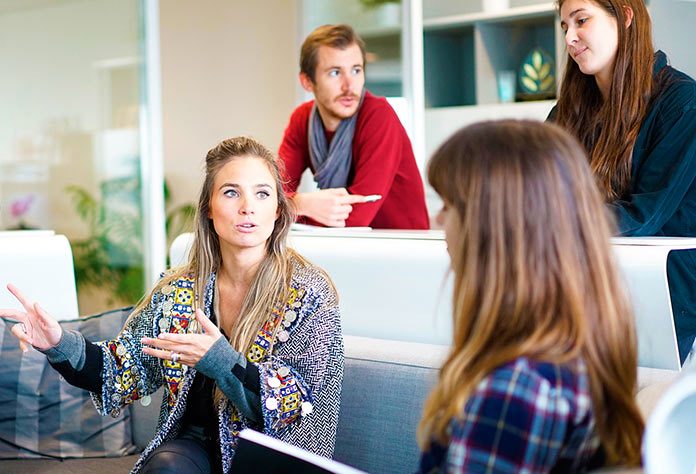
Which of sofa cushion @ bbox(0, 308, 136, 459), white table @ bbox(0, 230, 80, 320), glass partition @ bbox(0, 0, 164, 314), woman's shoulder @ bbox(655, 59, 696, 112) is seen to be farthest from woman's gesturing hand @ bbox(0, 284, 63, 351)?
glass partition @ bbox(0, 0, 164, 314)

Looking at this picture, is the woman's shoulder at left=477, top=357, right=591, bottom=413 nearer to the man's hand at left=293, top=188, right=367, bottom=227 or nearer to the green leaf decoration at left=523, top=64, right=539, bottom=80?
the man's hand at left=293, top=188, right=367, bottom=227

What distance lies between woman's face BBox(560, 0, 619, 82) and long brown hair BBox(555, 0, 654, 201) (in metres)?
0.01

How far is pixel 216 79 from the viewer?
17.8 ft

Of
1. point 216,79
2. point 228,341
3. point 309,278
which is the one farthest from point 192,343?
point 216,79

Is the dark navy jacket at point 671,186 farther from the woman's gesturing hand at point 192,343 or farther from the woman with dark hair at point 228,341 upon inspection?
the woman's gesturing hand at point 192,343

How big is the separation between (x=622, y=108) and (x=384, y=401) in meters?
0.75

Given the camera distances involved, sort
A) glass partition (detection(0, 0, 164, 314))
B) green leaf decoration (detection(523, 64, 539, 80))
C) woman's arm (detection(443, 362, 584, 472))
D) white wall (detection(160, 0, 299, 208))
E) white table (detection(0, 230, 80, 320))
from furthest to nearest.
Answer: white wall (detection(160, 0, 299, 208))
green leaf decoration (detection(523, 64, 539, 80))
glass partition (detection(0, 0, 164, 314))
white table (detection(0, 230, 80, 320))
woman's arm (detection(443, 362, 584, 472))

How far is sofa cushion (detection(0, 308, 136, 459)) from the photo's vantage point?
2.28m

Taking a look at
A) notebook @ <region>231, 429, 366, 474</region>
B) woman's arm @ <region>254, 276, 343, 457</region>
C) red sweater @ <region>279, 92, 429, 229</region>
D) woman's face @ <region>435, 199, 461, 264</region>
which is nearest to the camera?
woman's face @ <region>435, 199, 461, 264</region>

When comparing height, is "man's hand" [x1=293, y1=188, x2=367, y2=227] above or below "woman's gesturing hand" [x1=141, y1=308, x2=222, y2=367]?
above

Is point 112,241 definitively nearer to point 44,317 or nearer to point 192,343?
point 44,317

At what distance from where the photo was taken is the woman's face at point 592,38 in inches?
77.3

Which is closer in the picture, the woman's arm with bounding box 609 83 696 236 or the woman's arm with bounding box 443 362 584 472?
the woman's arm with bounding box 443 362 584 472

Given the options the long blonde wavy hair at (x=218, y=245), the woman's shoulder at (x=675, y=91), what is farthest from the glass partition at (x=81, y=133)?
the woman's shoulder at (x=675, y=91)
